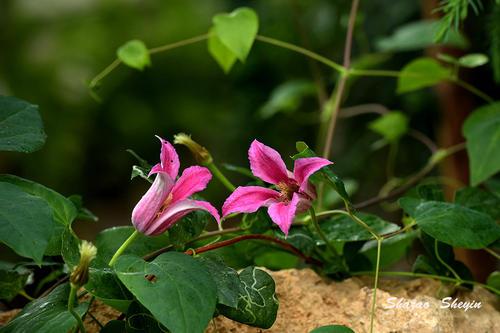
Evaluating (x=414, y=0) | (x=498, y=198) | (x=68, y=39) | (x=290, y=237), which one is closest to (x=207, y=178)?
(x=290, y=237)

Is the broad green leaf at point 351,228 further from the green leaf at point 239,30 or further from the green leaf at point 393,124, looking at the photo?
the green leaf at point 393,124

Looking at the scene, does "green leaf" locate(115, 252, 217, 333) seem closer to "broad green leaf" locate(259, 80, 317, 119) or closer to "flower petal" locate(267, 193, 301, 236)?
"flower petal" locate(267, 193, 301, 236)

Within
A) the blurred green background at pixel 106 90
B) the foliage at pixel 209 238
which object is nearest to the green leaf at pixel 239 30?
the foliage at pixel 209 238

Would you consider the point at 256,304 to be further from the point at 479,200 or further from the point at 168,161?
the point at 479,200

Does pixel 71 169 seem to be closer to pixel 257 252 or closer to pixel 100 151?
pixel 100 151

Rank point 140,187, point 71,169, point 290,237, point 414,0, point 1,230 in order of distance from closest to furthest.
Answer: point 1,230, point 290,237, point 414,0, point 71,169, point 140,187
